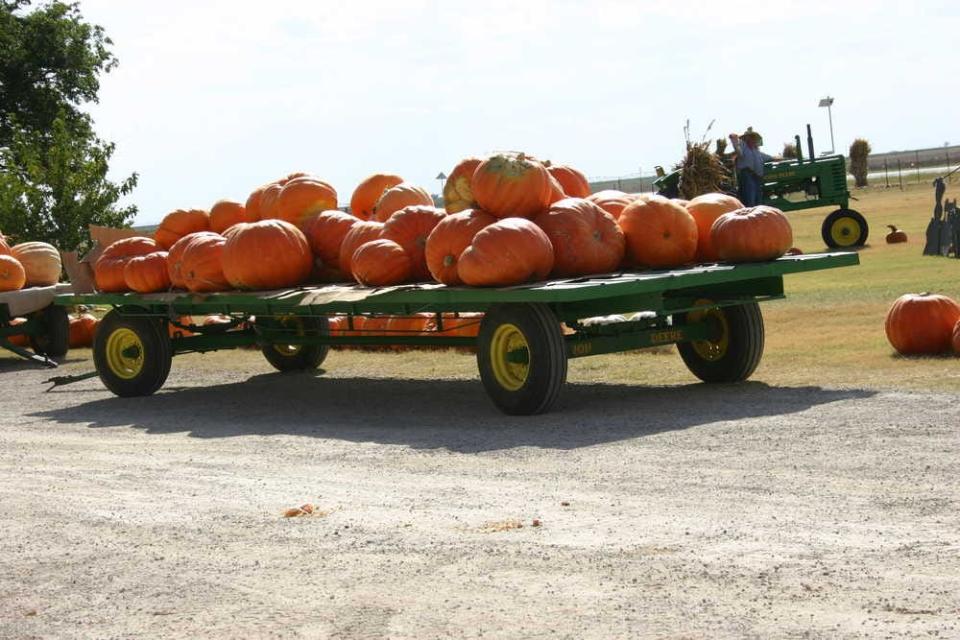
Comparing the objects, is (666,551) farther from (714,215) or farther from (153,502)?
(714,215)

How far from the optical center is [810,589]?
A: 5.58 m

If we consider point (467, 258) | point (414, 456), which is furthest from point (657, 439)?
point (467, 258)

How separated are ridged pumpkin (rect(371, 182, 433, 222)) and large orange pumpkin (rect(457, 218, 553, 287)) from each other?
2818mm

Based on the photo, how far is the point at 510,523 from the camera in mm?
7113

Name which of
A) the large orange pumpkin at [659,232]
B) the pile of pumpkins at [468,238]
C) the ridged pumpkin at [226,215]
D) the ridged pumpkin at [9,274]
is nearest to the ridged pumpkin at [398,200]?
the pile of pumpkins at [468,238]

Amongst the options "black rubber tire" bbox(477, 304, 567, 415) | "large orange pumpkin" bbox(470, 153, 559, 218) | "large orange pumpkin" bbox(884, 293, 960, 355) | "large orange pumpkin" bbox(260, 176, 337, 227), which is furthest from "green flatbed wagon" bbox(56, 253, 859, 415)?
"large orange pumpkin" bbox(884, 293, 960, 355)

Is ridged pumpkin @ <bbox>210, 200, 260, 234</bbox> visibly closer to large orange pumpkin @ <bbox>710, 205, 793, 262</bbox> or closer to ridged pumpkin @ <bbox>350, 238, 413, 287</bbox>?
ridged pumpkin @ <bbox>350, 238, 413, 287</bbox>

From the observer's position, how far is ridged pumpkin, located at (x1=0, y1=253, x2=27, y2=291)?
1942 centimetres

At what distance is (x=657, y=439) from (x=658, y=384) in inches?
132

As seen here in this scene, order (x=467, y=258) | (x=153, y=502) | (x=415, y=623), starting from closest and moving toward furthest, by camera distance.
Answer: (x=415, y=623)
(x=153, y=502)
(x=467, y=258)

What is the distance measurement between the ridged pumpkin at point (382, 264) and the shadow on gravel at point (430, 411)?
1.05 m

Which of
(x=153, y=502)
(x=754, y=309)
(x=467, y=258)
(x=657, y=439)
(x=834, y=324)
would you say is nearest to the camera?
(x=153, y=502)

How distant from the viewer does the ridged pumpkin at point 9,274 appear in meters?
19.4

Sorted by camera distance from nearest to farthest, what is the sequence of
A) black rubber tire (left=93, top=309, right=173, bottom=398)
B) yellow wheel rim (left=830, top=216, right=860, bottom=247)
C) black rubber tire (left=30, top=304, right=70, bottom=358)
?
black rubber tire (left=93, top=309, right=173, bottom=398), black rubber tire (left=30, top=304, right=70, bottom=358), yellow wheel rim (left=830, top=216, right=860, bottom=247)
